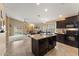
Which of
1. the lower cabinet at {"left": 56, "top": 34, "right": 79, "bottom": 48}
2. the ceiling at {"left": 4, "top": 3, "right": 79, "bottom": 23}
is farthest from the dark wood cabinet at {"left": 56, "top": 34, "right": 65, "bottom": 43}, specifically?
the ceiling at {"left": 4, "top": 3, "right": 79, "bottom": 23}

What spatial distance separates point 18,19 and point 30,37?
1.99ft

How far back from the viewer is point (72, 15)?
8.72 feet

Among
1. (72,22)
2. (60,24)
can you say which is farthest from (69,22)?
(60,24)

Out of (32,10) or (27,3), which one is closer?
(27,3)

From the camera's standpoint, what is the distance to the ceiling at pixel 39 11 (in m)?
2.47

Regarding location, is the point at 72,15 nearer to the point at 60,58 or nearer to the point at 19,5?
the point at 60,58

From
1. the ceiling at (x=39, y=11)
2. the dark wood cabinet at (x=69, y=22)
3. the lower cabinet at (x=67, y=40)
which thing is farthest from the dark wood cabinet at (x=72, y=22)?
the lower cabinet at (x=67, y=40)

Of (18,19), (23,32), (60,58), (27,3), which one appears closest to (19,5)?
(27,3)

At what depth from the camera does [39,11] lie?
2635mm

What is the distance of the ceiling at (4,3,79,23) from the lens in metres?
2.47

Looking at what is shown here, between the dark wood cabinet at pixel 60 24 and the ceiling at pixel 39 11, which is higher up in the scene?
the ceiling at pixel 39 11

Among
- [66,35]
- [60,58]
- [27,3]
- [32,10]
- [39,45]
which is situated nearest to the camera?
[60,58]

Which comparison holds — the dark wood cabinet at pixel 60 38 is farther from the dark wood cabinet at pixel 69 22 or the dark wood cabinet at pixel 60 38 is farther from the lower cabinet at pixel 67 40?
the dark wood cabinet at pixel 69 22

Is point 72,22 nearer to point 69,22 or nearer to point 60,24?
point 69,22
